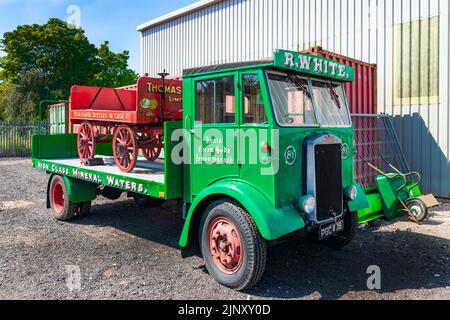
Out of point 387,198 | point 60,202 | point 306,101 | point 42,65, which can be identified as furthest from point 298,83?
point 42,65

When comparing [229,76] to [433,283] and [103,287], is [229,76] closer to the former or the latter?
[103,287]

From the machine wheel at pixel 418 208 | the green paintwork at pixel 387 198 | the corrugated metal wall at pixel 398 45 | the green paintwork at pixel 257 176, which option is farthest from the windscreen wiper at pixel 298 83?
the corrugated metal wall at pixel 398 45

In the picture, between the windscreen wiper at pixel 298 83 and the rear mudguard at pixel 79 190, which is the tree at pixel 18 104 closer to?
the rear mudguard at pixel 79 190

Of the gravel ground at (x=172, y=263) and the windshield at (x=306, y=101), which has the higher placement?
the windshield at (x=306, y=101)

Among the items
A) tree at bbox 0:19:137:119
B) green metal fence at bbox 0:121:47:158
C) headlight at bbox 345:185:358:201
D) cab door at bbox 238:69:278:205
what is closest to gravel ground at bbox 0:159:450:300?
headlight at bbox 345:185:358:201

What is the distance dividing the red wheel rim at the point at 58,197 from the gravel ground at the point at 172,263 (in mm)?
246

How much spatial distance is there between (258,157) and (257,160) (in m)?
0.03

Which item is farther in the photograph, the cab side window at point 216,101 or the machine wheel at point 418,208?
the machine wheel at point 418,208

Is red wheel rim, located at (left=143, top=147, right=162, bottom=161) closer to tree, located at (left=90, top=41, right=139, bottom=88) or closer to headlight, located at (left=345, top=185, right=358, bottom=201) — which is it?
headlight, located at (left=345, top=185, right=358, bottom=201)

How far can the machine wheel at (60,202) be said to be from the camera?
647 centimetres

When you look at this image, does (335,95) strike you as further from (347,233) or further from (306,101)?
(347,233)

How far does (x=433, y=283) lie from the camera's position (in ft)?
13.3
